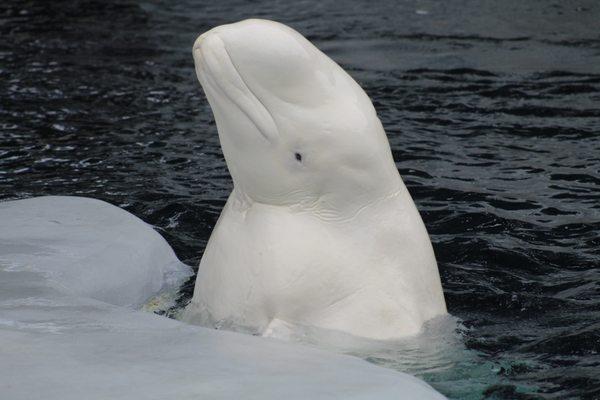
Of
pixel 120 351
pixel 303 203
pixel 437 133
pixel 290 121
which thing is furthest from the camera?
pixel 437 133

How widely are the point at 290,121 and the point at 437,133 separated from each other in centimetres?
468

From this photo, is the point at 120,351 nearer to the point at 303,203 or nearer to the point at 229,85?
the point at 303,203

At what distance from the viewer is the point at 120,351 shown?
15.4 ft

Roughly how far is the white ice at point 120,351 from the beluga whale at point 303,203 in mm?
527

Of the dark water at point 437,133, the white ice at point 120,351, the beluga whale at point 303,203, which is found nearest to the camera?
the white ice at point 120,351

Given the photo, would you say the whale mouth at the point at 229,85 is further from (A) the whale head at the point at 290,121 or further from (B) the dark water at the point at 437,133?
(B) the dark water at the point at 437,133

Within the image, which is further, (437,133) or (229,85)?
(437,133)

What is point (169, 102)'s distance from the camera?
11164mm

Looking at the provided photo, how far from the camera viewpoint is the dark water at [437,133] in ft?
21.0

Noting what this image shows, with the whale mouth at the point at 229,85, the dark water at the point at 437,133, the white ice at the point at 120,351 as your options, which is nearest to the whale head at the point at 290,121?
the whale mouth at the point at 229,85

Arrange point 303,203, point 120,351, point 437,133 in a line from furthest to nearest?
A: point 437,133 → point 303,203 → point 120,351

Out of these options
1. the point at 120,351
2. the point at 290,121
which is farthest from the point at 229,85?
the point at 120,351

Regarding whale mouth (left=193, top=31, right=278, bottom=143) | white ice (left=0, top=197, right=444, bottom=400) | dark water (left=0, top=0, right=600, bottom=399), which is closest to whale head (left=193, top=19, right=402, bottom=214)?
whale mouth (left=193, top=31, right=278, bottom=143)

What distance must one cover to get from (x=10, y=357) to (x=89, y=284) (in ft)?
5.37
